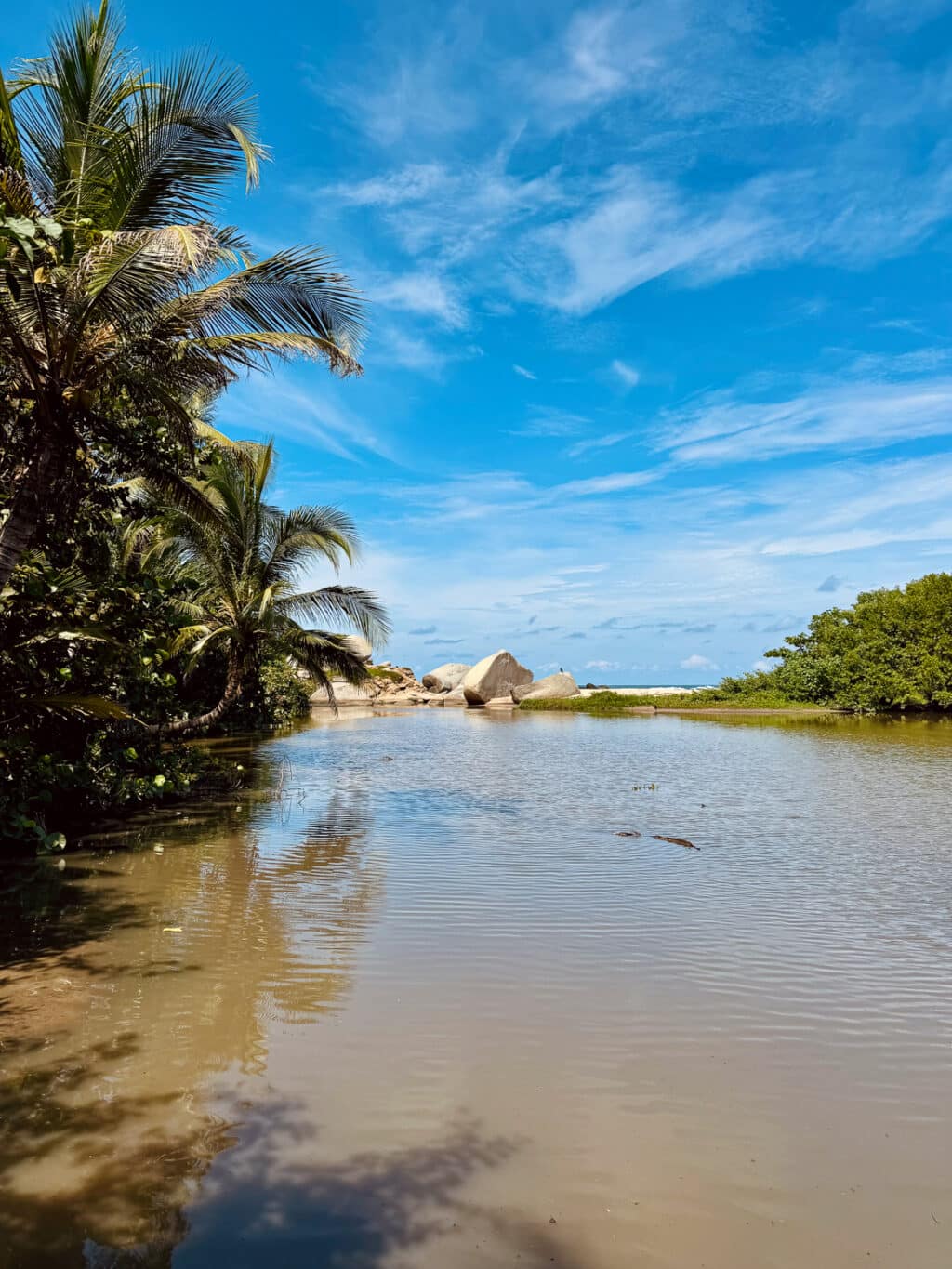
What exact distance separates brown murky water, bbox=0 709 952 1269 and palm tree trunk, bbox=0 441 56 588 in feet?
9.03

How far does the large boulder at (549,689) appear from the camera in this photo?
43.5m

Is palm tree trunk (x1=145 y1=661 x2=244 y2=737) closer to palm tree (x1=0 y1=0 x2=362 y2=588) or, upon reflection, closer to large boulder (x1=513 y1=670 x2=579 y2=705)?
palm tree (x1=0 y1=0 x2=362 y2=588)

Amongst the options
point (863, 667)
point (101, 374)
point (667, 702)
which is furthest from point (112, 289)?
point (667, 702)

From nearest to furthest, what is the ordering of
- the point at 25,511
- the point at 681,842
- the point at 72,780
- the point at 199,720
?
1. the point at 25,511
2. the point at 72,780
3. the point at 681,842
4. the point at 199,720

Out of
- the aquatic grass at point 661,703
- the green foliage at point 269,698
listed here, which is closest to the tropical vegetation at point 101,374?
the green foliage at point 269,698

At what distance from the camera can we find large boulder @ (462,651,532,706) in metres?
44.1

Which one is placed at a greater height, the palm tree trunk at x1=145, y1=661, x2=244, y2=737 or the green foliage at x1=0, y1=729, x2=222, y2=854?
the palm tree trunk at x1=145, y1=661, x2=244, y2=737

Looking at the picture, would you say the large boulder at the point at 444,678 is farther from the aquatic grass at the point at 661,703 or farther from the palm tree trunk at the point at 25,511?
the palm tree trunk at the point at 25,511

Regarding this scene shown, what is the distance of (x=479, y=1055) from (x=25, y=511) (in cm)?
520

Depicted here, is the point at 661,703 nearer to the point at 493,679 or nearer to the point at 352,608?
the point at 493,679

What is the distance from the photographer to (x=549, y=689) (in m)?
43.8

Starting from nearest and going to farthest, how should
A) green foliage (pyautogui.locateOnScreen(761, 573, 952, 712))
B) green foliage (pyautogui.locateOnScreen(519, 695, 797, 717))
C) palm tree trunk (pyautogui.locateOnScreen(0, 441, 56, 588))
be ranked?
palm tree trunk (pyautogui.locateOnScreen(0, 441, 56, 588)) → green foliage (pyautogui.locateOnScreen(761, 573, 952, 712)) → green foliage (pyautogui.locateOnScreen(519, 695, 797, 717))

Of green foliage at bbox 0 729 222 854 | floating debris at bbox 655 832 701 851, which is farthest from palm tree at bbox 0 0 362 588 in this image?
floating debris at bbox 655 832 701 851

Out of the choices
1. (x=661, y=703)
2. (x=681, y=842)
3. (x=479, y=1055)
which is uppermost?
(x=661, y=703)
